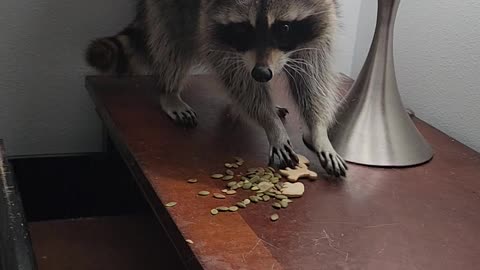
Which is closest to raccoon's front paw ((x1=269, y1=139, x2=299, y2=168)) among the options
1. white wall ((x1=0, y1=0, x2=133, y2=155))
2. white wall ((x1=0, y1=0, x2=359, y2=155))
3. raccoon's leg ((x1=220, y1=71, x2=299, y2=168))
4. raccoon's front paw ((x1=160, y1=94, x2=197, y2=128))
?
raccoon's leg ((x1=220, y1=71, x2=299, y2=168))

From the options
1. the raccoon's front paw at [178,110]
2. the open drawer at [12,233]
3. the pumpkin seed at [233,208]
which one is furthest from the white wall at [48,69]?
the pumpkin seed at [233,208]

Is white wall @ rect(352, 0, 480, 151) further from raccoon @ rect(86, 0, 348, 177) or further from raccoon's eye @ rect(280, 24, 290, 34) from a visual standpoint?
raccoon's eye @ rect(280, 24, 290, 34)

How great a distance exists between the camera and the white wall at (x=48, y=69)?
1.50 m

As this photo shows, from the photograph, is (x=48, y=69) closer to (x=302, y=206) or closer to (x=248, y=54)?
(x=248, y=54)

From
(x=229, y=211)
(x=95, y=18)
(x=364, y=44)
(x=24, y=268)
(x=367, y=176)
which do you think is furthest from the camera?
(x=364, y=44)

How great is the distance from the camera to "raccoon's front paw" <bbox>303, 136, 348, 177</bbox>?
3.70 ft

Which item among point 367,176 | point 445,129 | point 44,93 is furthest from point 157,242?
point 445,129

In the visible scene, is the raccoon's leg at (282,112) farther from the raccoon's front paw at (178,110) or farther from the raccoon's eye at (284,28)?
the raccoon's eye at (284,28)

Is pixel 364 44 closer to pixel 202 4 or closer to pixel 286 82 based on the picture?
pixel 286 82

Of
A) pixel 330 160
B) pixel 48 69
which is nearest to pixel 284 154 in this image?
pixel 330 160

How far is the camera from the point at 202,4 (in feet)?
3.97

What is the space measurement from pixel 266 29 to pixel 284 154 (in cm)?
22

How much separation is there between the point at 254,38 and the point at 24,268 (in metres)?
0.49

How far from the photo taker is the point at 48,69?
1.54 meters
